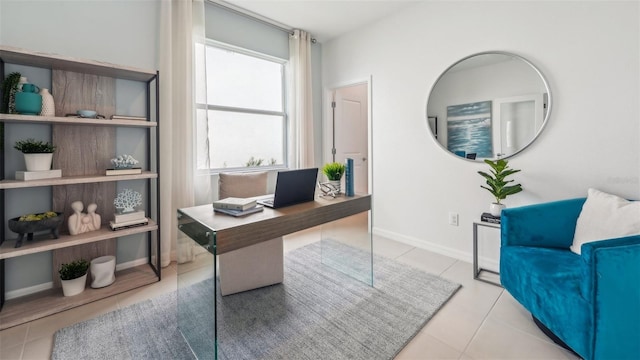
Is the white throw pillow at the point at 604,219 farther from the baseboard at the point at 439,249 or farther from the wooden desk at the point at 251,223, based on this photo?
the wooden desk at the point at 251,223

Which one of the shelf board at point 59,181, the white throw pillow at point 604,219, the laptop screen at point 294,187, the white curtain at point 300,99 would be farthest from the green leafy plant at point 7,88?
the white throw pillow at point 604,219

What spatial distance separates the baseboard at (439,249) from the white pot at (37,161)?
316 cm

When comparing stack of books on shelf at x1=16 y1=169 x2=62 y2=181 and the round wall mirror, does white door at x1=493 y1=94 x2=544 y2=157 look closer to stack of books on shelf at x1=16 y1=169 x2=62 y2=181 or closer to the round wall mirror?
the round wall mirror

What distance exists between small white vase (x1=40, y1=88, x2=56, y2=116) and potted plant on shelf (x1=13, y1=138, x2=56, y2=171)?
221 mm

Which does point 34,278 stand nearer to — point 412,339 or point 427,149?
point 412,339

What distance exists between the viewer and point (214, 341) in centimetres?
127

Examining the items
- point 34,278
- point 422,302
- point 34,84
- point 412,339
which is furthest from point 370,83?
point 34,278

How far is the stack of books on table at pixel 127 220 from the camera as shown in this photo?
217 centimetres

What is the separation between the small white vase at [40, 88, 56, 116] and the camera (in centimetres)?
191

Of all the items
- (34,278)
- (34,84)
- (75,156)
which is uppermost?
(34,84)

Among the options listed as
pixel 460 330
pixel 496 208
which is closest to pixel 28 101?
pixel 460 330

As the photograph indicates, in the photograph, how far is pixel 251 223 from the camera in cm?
140

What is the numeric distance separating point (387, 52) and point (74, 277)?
363cm

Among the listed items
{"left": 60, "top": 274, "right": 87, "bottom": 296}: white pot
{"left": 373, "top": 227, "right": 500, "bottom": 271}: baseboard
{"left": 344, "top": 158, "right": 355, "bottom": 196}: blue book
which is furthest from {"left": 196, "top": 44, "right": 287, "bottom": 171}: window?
{"left": 373, "top": 227, "right": 500, "bottom": 271}: baseboard
